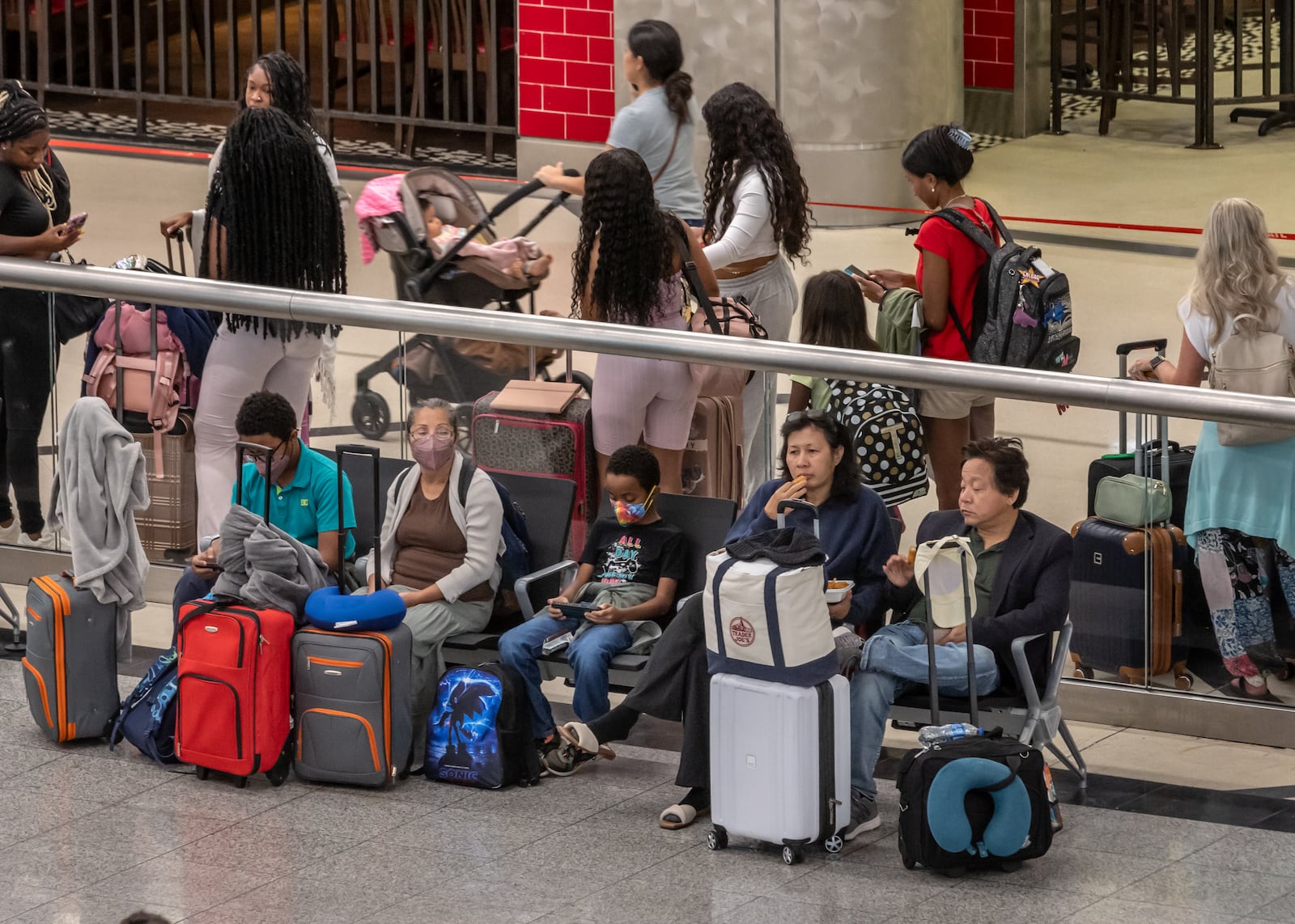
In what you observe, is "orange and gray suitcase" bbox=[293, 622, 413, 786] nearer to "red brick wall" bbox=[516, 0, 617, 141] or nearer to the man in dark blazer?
the man in dark blazer

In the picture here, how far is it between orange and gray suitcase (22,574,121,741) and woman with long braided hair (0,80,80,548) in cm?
105

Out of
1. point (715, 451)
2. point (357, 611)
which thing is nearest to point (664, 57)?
point (715, 451)

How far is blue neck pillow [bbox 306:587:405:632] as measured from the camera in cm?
647

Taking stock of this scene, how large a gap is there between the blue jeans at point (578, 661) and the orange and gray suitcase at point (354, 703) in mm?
341

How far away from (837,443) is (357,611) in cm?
157

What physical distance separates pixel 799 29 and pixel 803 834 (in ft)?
30.7

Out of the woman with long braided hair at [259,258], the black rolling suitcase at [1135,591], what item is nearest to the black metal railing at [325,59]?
the woman with long braided hair at [259,258]

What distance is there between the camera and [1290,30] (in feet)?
53.7

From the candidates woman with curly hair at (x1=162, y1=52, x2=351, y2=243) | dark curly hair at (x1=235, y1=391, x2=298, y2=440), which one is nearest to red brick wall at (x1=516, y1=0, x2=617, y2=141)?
woman with curly hair at (x1=162, y1=52, x2=351, y2=243)

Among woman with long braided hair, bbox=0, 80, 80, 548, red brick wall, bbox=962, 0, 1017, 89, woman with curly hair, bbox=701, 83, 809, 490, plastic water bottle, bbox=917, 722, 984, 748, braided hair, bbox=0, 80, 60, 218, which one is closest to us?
plastic water bottle, bbox=917, 722, 984, 748

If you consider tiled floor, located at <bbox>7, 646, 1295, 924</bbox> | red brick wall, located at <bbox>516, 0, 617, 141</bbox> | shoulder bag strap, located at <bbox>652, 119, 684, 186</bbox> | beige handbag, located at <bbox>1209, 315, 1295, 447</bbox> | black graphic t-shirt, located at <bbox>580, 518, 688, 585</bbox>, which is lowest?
tiled floor, located at <bbox>7, 646, 1295, 924</bbox>

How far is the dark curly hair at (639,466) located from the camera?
6680 millimetres

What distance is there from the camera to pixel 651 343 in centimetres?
652

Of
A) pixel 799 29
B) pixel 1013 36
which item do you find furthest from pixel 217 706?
pixel 1013 36
